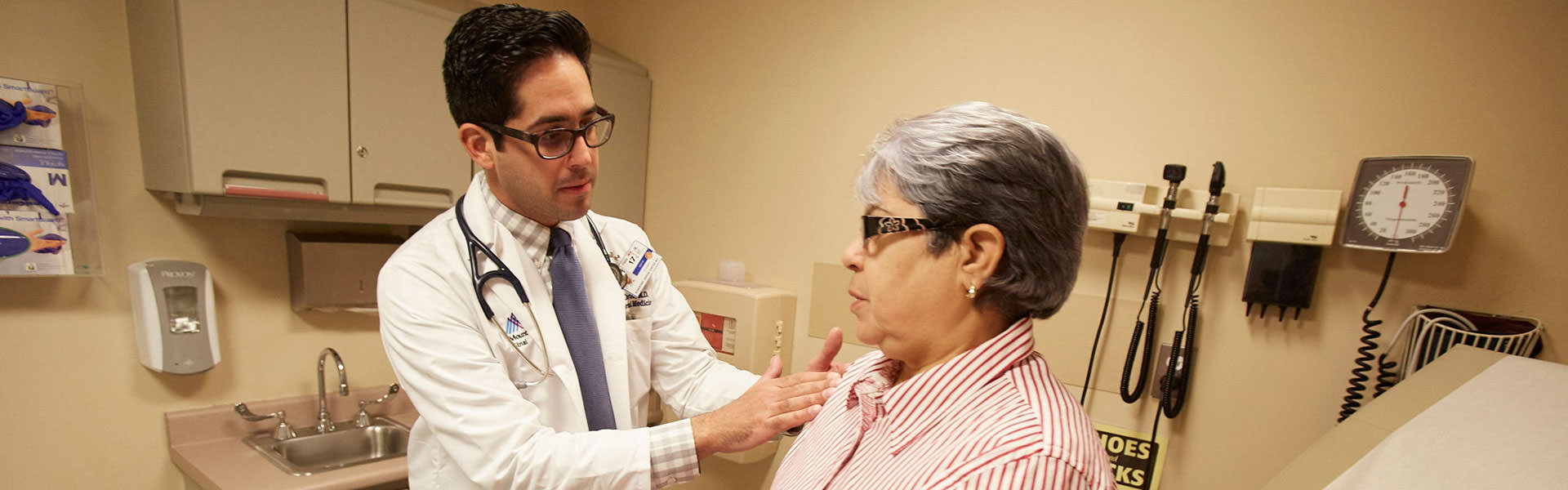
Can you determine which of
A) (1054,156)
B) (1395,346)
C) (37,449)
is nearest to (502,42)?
(1054,156)

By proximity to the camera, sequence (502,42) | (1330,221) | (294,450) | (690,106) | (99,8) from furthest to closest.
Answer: (690,106) → (294,450) → (99,8) → (1330,221) → (502,42)

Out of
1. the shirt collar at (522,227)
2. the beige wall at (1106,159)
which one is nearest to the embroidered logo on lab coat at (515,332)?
the shirt collar at (522,227)

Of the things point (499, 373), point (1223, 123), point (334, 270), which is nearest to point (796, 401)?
point (499, 373)

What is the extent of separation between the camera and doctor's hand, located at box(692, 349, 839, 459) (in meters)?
1.04

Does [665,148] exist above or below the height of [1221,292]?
above

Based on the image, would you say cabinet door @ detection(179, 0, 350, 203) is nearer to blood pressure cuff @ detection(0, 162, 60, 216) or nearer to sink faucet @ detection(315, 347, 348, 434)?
blood pressure cuff @ detection(0, 162, 60, 216)

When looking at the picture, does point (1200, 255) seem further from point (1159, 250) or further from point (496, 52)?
point (496, 52)

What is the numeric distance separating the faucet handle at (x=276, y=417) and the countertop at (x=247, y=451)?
0.04 metres

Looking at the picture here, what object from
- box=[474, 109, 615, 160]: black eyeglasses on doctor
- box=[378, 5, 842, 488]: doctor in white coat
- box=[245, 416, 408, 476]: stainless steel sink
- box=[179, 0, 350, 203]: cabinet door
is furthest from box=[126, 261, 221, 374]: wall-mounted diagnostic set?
box=[474, 109, 615, 160]: black eyeglasses on doctor

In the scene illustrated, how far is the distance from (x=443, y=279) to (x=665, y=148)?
5.03 ft

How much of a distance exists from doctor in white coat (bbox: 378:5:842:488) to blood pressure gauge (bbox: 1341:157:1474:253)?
1205mm

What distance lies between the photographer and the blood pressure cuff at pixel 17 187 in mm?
1473

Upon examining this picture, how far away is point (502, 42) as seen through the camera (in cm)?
109

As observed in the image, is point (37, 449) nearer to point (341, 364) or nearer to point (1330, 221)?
point (341, 364)
